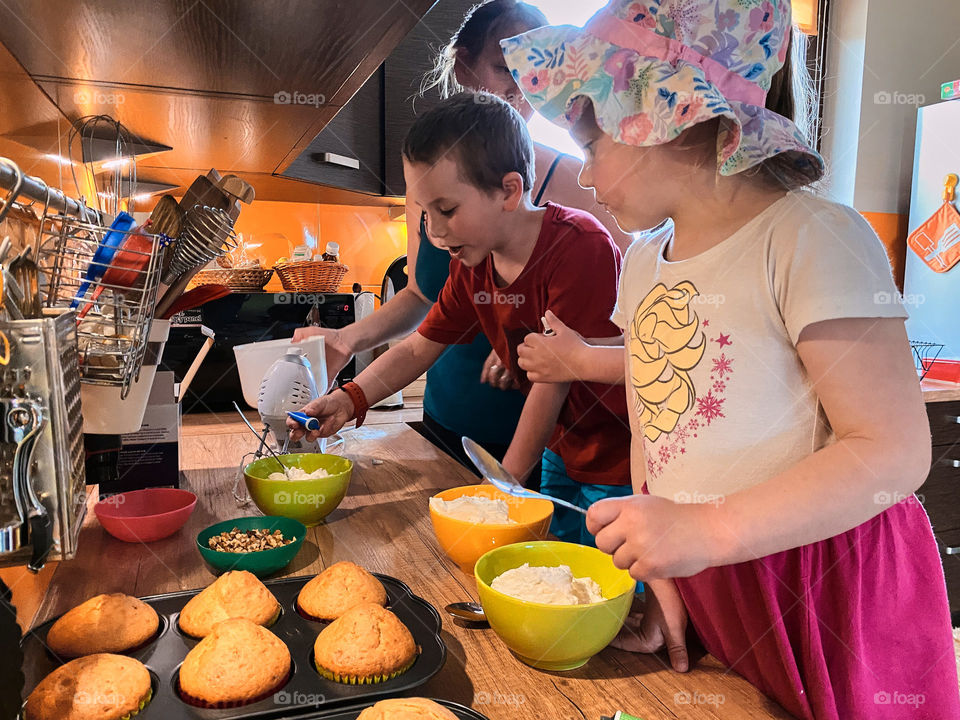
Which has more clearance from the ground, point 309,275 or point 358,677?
point 309,275

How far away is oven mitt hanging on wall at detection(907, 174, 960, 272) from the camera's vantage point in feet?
7.52

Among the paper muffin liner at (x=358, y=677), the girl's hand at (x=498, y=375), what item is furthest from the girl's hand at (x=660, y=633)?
the girl's hand at (x=498, y=375)

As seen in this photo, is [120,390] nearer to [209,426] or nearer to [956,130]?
[209,426]

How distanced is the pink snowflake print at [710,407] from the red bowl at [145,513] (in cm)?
71

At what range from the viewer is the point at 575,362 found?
38.3 inches

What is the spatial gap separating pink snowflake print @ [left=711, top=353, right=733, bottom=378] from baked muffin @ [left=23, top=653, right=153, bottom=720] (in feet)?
1.96

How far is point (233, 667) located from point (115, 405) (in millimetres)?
421

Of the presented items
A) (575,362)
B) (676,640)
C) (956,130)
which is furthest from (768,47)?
(956,130)

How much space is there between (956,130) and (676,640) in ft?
7.83

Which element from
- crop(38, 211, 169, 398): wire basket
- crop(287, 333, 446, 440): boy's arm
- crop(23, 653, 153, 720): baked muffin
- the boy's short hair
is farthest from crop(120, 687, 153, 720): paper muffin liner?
the boy's short hair

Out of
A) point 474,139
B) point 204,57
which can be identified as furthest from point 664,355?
point 204,57

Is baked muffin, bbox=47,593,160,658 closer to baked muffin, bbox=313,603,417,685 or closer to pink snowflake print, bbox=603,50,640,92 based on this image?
baked muffin, bbox=313,603,417,685

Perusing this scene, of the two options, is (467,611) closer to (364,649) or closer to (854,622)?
(364,649)

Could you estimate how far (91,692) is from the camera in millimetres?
516
